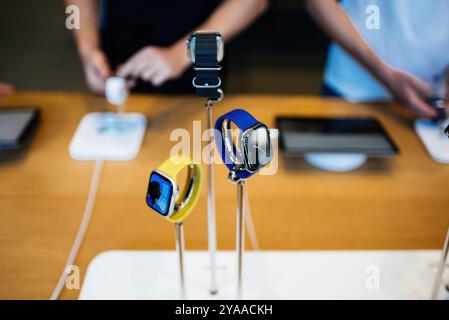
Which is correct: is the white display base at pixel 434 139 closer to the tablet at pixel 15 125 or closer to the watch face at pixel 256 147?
the watch face at pixel 256 147

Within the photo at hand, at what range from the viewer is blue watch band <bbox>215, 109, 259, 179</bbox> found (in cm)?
37

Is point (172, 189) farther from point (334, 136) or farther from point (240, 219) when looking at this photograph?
point (334, 136)

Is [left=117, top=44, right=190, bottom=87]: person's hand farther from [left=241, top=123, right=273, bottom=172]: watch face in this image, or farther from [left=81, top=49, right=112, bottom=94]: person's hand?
[left=241, top=123, right=273, bottom=172]: watch face

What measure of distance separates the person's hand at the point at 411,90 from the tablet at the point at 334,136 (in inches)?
2.7

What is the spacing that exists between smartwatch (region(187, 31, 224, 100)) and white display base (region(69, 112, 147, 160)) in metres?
0.43

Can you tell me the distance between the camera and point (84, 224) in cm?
67

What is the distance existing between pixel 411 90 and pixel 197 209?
43 centimetres

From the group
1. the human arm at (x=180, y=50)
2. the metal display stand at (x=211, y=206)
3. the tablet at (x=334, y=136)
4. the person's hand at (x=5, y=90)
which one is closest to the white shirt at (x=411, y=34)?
the tablet at (x=334, y=136)

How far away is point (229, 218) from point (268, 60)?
136 cm

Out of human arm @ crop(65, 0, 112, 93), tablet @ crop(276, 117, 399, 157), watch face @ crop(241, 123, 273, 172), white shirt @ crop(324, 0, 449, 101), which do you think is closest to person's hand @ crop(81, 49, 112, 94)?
human arm @ crop(65, 0, 112, 93)

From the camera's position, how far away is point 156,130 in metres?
0.85

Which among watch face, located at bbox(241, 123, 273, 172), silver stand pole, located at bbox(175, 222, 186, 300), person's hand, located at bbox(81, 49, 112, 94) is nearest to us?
watch face, located at bbox(241, 123, 273, 172)

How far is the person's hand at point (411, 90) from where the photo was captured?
0.75 metres

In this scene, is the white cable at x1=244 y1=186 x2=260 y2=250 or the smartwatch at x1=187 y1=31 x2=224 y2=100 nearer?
the smartwatch at x1=187 y1=31 x2=224 y2=100
